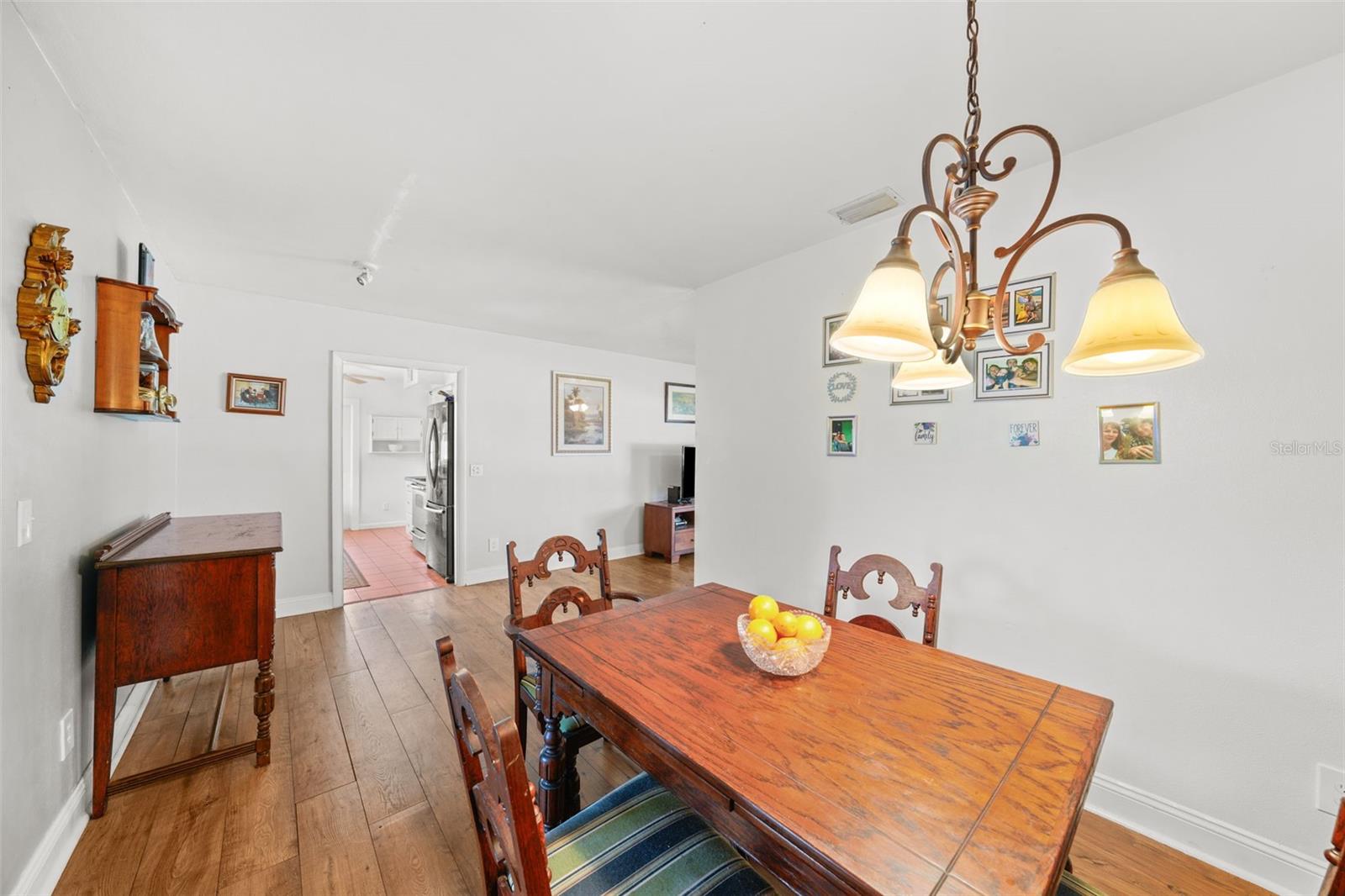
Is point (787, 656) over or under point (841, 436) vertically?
under

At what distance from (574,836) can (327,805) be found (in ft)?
4.37

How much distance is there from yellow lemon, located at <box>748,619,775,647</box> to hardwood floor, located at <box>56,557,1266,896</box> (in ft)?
3.93

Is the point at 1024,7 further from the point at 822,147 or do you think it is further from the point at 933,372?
the point at 933,372

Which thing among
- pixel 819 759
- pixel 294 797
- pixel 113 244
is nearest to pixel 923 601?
pixel 819 759

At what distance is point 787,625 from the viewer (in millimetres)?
1274

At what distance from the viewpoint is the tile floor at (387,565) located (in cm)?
445

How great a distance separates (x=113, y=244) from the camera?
2061 mm

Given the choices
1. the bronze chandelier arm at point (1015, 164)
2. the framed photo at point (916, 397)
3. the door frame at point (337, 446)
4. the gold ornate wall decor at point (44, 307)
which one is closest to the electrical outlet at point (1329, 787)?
the framed photo at point (916, 397)

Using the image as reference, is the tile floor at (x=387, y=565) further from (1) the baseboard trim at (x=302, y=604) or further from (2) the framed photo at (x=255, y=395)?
(2) the framed photo at (x=255, y=395)

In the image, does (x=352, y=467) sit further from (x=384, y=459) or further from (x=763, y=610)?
(x=763, y=610)

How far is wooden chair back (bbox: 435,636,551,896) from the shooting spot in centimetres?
67

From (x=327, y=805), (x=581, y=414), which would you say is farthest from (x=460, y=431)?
(x=327, y=805)

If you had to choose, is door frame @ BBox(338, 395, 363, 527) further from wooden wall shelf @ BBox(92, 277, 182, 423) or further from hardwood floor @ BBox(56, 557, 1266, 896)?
wooden wall shelf @ BBox(92, 277, 182, 423)

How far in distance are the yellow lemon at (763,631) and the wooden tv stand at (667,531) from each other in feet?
14.1
